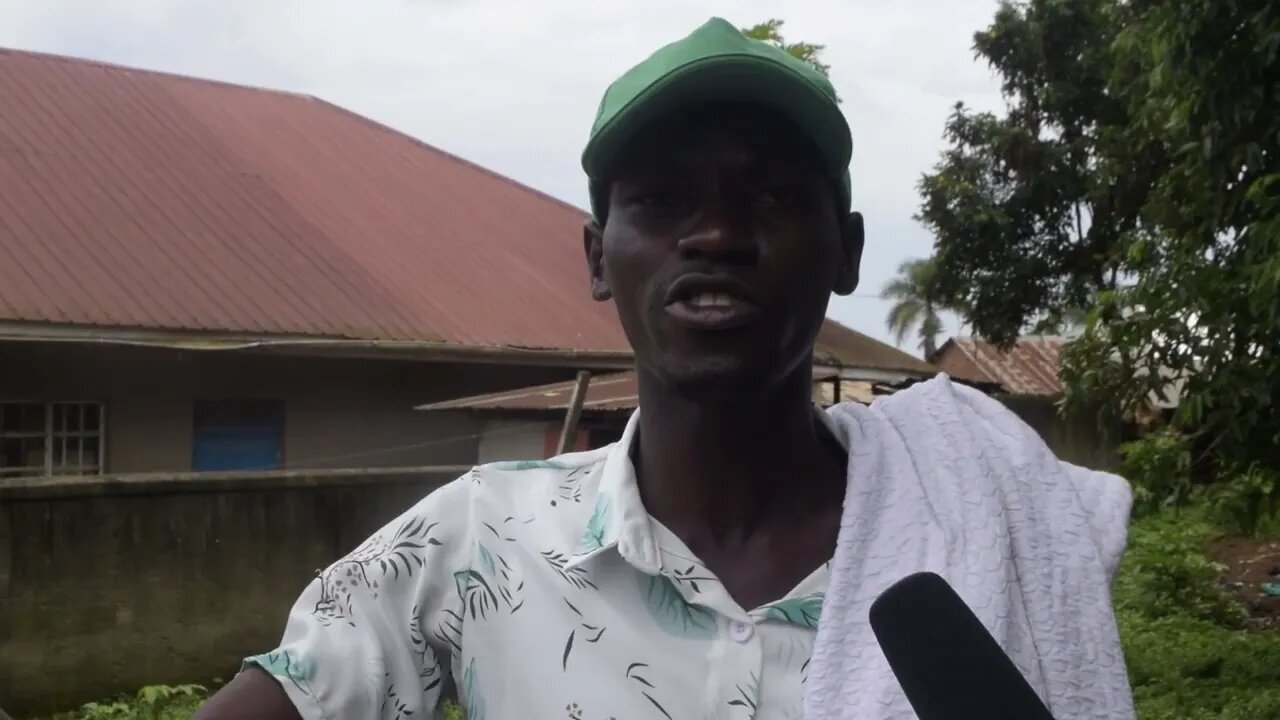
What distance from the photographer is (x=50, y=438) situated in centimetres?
997

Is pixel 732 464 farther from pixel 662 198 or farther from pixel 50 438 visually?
pixel 50 438

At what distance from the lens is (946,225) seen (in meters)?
16.8

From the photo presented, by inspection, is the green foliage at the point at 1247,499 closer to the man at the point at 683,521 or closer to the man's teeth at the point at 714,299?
the man at the point at 683,521

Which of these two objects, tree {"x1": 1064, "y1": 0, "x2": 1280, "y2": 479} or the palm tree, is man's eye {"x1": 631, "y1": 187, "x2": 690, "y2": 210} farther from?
the palm tree

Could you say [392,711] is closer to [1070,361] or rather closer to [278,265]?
[1070,361]

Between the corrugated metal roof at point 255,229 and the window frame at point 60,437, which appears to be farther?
the corrugated metal roof at point 255,229

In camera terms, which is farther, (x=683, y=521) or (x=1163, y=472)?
(x=1163, y=472)

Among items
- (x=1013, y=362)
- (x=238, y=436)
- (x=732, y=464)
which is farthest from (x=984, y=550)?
(x=1013, y=362)

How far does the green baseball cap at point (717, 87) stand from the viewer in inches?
A: 48.3

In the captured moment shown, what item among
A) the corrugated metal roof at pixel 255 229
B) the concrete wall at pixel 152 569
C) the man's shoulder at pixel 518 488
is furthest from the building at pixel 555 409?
the man's shoulder at pixel 518 488

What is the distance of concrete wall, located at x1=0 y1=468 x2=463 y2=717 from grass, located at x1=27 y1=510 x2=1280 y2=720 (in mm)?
260

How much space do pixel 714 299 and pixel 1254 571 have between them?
11900mm

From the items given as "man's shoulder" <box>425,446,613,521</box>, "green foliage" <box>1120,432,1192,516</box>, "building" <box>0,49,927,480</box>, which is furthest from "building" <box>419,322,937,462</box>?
"man's shoulder" <box>425,446,613,521</box>

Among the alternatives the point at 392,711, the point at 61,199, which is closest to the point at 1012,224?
the point at 61,199
